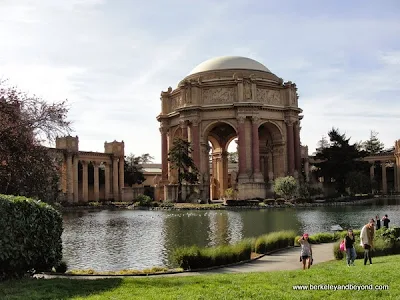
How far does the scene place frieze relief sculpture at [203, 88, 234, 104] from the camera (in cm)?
6406

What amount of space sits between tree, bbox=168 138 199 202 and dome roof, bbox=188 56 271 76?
561 inches

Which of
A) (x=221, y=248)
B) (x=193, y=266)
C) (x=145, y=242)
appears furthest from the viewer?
(x=145, y=242)

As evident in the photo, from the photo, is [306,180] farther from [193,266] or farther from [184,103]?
[193,266]

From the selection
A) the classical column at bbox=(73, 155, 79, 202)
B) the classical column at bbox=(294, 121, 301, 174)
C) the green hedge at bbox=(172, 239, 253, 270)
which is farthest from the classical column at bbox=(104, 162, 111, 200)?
the green hedge at bbox=(172, 239, 253, 270)

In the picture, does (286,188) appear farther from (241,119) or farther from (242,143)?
(241,119)

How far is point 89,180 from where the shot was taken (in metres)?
81.3

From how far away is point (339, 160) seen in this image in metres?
72.1

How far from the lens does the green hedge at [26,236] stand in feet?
35.1

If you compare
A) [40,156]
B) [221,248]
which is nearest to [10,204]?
[40,156]

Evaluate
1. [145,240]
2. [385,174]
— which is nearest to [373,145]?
[385,174]

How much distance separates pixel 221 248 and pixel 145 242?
7634 mm

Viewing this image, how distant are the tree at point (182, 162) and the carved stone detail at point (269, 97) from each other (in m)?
12.7

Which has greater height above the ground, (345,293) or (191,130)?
(191,130)

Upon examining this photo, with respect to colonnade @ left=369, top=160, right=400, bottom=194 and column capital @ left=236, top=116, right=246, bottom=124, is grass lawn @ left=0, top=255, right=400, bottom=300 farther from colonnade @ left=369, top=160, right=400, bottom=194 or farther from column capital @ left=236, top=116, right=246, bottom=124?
colonnade @ left=369, top=160, right=400, bottom=194
